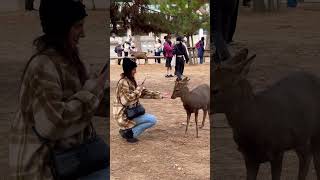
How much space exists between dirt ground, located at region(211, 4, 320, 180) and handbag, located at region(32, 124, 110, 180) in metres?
0.57

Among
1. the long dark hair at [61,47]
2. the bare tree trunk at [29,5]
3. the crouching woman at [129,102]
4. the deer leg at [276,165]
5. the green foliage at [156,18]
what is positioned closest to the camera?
the long dark hair at [61,47]

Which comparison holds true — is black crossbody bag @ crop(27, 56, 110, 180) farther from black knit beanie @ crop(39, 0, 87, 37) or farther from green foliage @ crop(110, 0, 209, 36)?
green foliage @ crop(110, 0, 209, 36)

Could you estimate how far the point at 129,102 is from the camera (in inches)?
196

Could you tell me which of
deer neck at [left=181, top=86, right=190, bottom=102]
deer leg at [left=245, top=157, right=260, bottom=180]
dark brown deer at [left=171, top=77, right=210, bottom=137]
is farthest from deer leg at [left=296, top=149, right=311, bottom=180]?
deer neck at [left=181, top=86, right=190, bottom=102]

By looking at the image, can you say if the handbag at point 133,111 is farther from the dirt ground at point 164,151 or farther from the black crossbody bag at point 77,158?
the black crossbody bag at point 77,158

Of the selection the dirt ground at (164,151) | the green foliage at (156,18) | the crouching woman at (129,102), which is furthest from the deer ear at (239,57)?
the crouching woman at (129,102)

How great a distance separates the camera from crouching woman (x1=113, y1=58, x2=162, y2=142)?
470 centimetres

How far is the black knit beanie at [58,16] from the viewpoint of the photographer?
1648 millimetres

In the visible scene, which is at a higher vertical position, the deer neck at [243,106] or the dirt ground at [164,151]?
the deer neck at [243,106]

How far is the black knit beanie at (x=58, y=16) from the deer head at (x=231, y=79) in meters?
0.54

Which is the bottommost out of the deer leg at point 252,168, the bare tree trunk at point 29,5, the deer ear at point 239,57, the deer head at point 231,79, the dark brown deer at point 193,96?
the dark brown deer at point 193,96

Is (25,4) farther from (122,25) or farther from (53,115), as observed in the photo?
(122,25)

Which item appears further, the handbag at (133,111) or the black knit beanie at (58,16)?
the handbag at (133,111)

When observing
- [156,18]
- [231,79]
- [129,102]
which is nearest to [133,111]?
[129,102]
